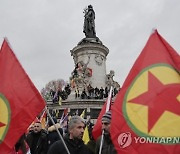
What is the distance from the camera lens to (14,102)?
5309 mm

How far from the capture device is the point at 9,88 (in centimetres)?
540

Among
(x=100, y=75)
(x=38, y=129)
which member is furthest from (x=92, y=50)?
(x=38, y=129)

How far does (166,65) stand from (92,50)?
129ft

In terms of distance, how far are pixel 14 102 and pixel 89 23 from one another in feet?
147

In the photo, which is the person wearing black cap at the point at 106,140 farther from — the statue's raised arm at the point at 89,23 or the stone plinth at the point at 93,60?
the statue's raised arm at the point at 89,23

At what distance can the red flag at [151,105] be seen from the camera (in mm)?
4445

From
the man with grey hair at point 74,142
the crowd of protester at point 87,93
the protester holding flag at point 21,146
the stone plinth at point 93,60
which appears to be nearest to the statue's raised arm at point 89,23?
the stone plinth at point 93,60

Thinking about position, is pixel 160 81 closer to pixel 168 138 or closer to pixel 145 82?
pixel 145 82

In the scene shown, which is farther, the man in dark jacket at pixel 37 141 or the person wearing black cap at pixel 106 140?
the man in dark jacket at pixel 37 141

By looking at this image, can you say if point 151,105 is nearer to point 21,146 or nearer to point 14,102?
point 14,102

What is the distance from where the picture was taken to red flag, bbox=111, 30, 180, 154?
445 centimetres

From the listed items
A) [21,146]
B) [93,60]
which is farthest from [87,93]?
[21,146]

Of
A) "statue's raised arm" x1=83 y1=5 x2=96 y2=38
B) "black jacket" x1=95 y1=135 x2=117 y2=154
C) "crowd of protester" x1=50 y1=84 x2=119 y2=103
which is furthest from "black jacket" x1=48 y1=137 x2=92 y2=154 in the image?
"statue's raised arm" x1=83 y1=5 x2=96 y2=38

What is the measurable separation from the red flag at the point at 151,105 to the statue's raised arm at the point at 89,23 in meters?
44.0
